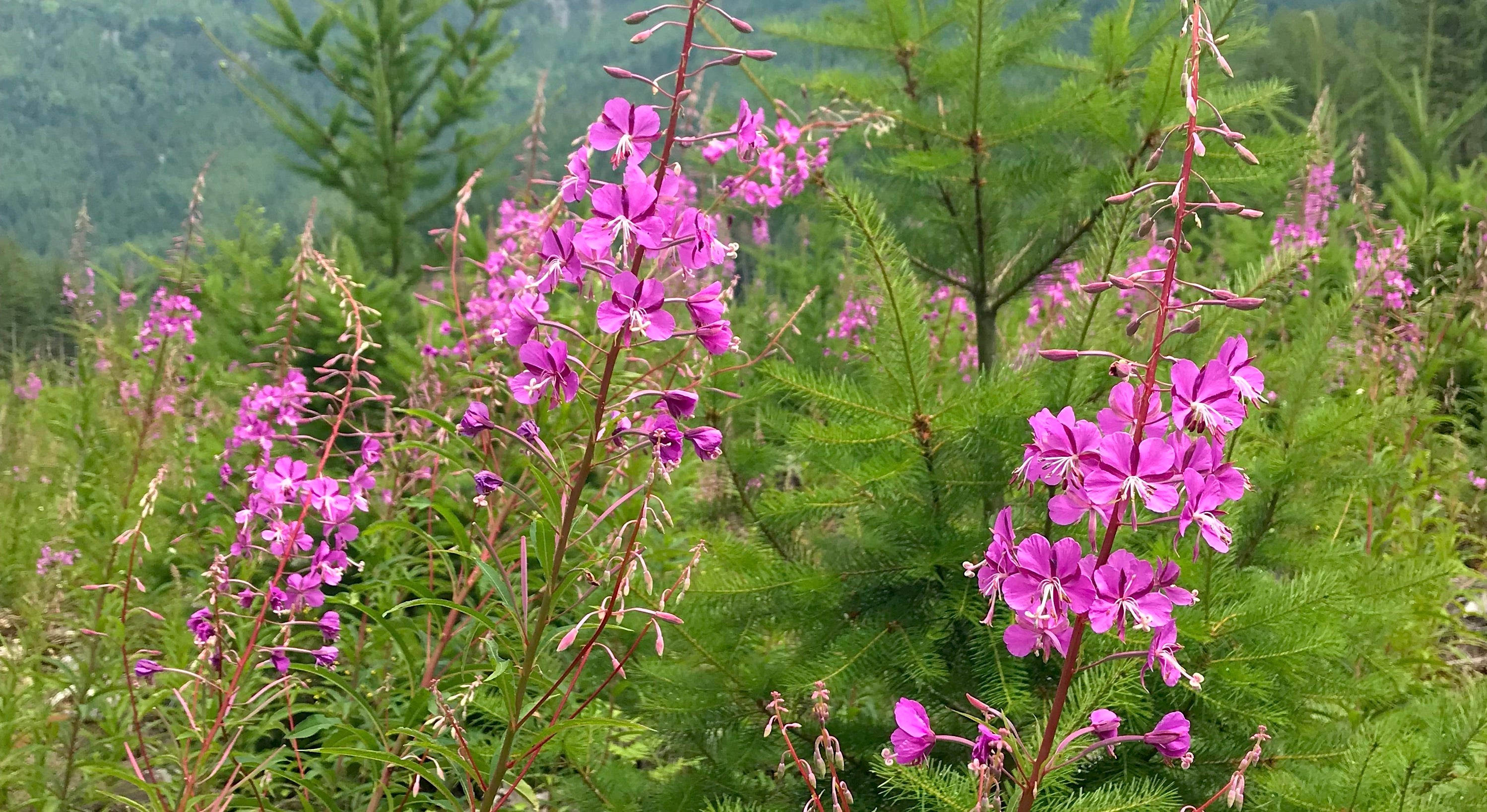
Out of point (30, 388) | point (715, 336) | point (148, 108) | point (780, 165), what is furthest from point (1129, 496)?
point (148, 108)

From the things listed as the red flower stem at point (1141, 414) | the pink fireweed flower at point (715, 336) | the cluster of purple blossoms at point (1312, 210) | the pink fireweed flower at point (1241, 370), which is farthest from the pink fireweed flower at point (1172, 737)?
the cluster of purple blossoms at point (1312, 210)

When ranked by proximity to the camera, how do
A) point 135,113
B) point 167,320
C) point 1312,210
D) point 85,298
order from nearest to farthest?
point 167,320 → point 1312,210 → point 85,298 → point 135,113

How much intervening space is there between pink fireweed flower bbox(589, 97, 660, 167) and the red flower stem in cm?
66

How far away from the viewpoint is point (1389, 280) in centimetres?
398

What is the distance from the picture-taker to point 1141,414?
922mm

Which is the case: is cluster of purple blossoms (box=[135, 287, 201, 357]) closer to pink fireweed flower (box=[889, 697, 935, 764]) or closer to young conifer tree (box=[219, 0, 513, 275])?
young conifer tree (box=[219, 0, 513, 275])

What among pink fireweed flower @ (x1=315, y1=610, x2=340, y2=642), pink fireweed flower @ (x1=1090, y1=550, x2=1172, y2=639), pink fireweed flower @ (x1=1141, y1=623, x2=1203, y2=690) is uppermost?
pink fireweed flower @ (x1=1090, y1=550, x2=1172, y2=639)

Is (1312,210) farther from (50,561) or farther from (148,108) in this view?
(148,108)

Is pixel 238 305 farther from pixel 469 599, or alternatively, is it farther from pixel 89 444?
pixel 469 599

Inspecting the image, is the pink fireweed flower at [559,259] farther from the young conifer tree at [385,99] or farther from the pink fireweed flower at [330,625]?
the young conifer tree at [385,99]

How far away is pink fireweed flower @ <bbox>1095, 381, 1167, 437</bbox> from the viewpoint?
939 mm

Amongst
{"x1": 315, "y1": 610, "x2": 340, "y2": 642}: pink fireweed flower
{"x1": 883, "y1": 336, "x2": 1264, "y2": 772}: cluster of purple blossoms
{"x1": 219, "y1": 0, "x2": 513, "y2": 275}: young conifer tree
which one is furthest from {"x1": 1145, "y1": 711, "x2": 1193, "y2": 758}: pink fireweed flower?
{"x1": 219, "y1": 0, "x2": 513, "y2": 275}: young conifer tree

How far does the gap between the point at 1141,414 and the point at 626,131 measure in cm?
76

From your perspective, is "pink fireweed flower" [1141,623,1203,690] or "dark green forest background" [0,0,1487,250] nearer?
"pink fireweed flower" [1141,623,1203,690]
